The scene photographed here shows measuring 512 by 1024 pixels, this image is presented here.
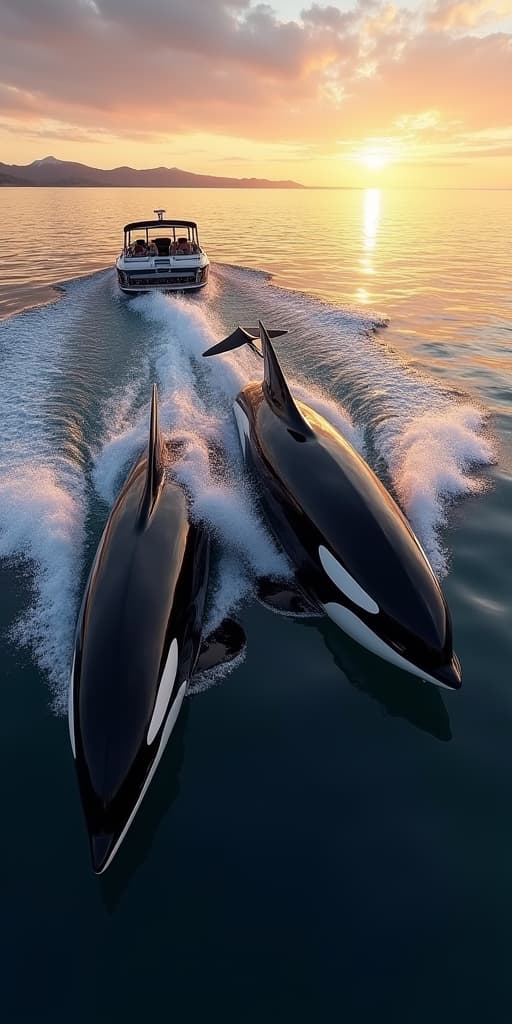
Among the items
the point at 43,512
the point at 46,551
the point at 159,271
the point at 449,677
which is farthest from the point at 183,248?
the point at 449,677

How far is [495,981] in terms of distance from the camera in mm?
4094

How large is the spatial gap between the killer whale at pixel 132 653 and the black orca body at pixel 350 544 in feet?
4.52

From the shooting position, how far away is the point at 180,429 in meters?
12.2

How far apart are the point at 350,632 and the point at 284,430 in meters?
3.69

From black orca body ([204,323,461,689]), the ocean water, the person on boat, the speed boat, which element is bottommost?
the ocean water

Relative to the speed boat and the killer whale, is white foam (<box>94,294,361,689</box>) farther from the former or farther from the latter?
the speed boat

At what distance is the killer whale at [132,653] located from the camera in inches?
182

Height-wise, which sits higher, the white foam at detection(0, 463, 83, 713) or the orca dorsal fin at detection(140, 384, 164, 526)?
the orca dorsal fin at detection(140, 384, 164, 526)

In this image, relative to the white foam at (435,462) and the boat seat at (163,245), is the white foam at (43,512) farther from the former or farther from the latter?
the boat seat at (163,245)

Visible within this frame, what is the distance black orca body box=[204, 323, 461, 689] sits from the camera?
5961 millimetres

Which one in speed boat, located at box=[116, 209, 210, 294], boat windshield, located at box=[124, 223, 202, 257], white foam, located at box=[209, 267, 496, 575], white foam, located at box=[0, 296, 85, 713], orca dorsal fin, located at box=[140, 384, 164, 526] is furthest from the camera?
boat windshield, located at box=[124, 223, 202, 257]

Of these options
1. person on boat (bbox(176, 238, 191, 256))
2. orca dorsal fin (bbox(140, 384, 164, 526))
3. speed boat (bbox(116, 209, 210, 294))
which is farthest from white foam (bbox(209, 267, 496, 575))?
person on boat (bbox(176, 238, 191, 256))

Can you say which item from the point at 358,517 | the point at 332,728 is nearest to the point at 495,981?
the point at 332,728

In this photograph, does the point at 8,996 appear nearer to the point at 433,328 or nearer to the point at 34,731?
the point at 34,731
